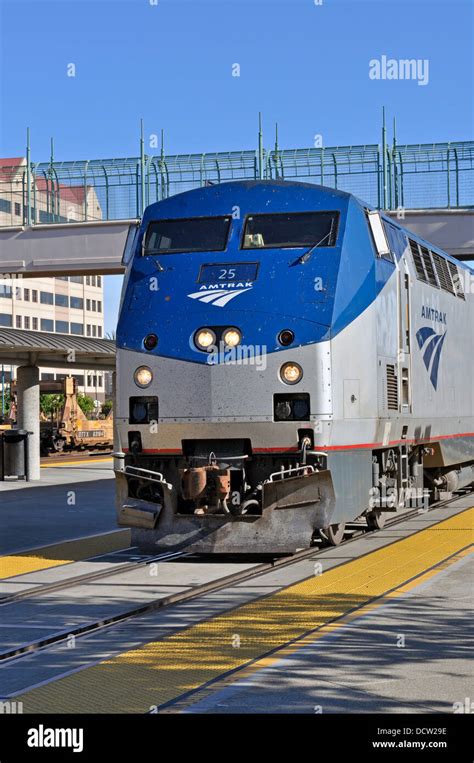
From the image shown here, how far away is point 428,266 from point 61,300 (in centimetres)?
10181

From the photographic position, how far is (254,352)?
40.1 feet

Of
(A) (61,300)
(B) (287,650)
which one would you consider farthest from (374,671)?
(A) (61,300)

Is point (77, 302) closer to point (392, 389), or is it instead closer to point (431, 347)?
point (431, 347)

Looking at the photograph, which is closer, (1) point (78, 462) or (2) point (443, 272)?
(2) point (443, 272)

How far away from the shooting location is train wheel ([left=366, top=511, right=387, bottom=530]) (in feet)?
50.5

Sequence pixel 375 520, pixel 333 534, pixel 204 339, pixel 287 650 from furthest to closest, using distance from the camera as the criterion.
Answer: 1. pixel 375 520
2. pixel 333 534
3. pixel 204 339
4. pixel 287 650

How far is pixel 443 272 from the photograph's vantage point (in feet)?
58.9

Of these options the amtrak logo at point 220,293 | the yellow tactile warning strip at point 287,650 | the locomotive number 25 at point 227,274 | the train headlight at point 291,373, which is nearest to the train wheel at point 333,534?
the yellow tactile warning strip at point 287,650

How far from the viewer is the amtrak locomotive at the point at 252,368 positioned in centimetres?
1220

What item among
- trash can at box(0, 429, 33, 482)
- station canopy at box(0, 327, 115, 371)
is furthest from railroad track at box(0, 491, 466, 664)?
station canopy at box(0, 327, 115, 371)

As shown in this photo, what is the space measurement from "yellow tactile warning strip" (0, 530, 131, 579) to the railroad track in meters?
0.97
